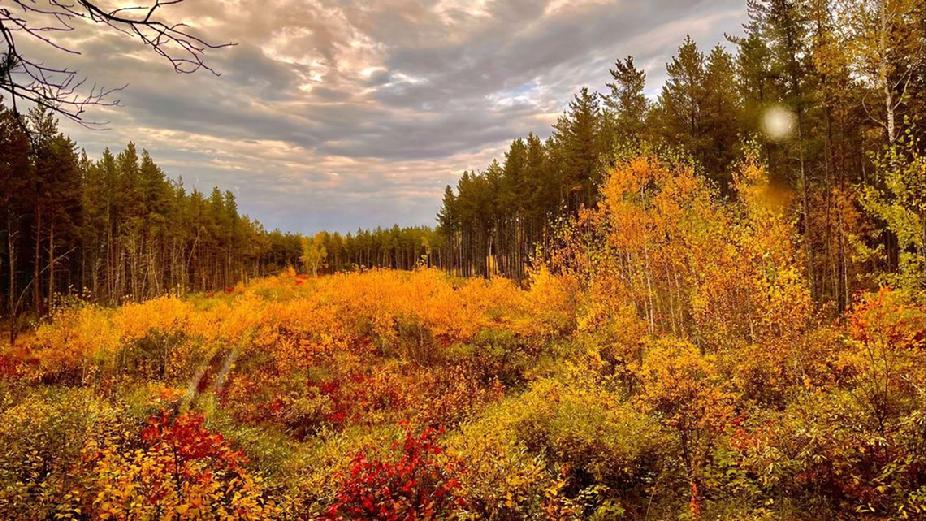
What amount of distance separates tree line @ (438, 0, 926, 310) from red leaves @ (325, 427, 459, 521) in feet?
38.1

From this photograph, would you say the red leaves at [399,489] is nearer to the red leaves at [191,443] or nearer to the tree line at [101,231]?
the red leaves at [191,443]

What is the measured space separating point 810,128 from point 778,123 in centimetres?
480

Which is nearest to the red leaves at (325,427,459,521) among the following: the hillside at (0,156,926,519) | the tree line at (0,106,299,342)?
the hillside at (0,156,926,519)

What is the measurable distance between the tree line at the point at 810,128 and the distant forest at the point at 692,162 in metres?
0.10

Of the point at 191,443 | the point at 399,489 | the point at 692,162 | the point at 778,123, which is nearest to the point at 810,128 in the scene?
the point at 778,123

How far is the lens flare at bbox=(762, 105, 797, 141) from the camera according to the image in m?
25.6

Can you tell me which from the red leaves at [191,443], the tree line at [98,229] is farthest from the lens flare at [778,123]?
the tree line at [98,229]

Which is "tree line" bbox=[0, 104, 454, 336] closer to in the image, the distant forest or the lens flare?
the distant forest

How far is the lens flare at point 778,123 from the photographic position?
84.1ft

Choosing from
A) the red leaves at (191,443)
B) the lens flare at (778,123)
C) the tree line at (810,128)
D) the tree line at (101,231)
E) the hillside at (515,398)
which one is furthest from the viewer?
the tree line at (101,231)

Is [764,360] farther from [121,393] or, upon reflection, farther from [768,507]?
[121,393]

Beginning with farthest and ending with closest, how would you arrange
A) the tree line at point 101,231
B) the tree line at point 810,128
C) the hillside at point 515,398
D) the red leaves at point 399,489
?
the tree line at point 101,231
the tree line at point 810,128
the red leaves at point 399,489
the hillside at point 515,398

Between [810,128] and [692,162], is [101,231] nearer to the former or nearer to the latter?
[692,162]

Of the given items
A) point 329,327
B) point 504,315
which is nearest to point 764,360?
point 504,315
